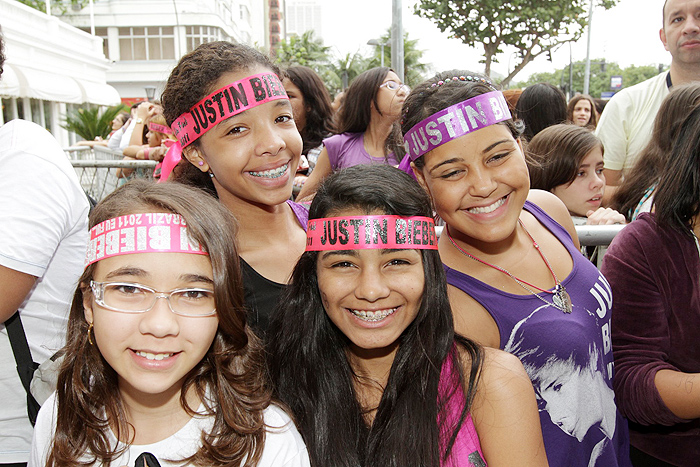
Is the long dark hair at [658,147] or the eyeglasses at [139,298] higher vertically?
the long dark hair at [658,147]

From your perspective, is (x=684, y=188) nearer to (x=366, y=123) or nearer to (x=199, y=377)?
(x=199, y=377)

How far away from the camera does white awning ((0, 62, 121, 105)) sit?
66.9 ft

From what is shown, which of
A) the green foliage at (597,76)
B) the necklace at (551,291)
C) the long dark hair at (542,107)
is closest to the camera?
the necklace at (551,291)

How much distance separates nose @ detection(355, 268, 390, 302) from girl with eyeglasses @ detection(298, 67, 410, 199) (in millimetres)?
2845

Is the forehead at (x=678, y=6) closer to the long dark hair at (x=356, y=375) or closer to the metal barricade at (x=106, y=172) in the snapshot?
the long dark hair at (x=356, y=375)

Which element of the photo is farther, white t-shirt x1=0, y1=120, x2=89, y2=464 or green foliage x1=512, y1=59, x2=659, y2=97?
green foliage x1=512, y1=59, x2=659, y2=97

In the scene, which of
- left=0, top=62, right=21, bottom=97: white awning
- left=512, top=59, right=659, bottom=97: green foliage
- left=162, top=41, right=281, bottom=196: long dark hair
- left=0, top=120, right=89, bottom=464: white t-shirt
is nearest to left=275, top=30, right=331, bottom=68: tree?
left=0, top=62, right=21, bottom=97: white awning

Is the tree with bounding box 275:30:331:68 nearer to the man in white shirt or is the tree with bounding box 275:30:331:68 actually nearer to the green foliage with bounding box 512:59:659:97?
the green foliage with bounding box 512:59:659:97

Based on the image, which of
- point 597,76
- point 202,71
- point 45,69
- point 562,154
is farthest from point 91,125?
point 597,76

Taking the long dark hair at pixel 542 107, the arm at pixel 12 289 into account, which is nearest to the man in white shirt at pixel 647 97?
the long dark hair at pixel 542 107

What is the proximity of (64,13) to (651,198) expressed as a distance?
50.5m

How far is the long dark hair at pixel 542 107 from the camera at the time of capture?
5.44m

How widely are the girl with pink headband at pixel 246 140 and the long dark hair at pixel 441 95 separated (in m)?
0.56

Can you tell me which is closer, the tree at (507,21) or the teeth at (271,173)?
the teeth at (271,173)
